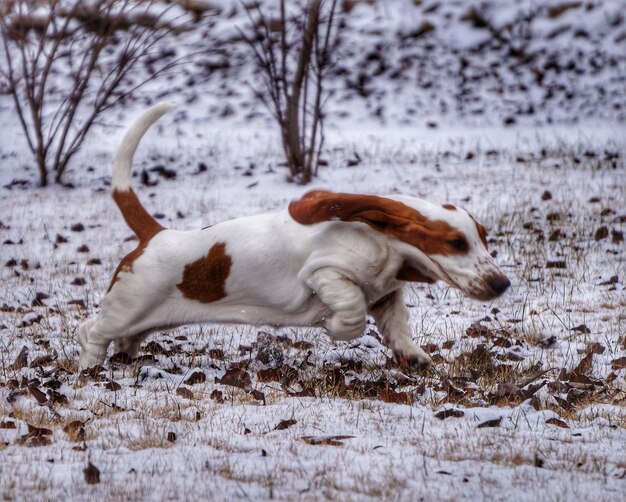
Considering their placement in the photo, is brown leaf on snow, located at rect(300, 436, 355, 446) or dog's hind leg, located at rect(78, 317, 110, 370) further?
dog's hind leg, located at rect(78, 317, 110, 370)

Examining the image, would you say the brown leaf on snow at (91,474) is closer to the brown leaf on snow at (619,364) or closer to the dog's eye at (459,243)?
the dog's eye at (459,243)

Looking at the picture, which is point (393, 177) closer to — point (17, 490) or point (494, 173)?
point (494, 173)

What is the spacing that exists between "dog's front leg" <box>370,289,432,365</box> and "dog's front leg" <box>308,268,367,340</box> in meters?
0.31

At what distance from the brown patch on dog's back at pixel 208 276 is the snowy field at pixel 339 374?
390mm

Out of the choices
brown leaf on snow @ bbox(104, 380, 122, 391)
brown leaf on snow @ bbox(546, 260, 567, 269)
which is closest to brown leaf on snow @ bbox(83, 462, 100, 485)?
brown leaf on snow @ bbox(104, 380, 122, 391)

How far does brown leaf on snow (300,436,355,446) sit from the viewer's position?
10.4 feet

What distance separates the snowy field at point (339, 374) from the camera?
284 centimetres

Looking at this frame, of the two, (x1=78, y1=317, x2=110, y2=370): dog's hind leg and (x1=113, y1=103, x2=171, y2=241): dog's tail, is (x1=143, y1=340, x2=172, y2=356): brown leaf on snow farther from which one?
(x1=113, y1=103, x2=171, y2=241): dog's tail

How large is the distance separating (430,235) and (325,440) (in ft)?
3.73

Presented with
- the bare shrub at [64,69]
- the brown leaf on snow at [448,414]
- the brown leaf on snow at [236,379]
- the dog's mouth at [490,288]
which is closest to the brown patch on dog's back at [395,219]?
the dog's mouth at [490,288]

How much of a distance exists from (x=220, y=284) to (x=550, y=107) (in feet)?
34.9

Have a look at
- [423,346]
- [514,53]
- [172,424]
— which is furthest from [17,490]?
[514,53]

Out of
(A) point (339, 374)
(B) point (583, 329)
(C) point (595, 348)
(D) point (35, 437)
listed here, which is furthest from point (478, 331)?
(D) point (35, 437)

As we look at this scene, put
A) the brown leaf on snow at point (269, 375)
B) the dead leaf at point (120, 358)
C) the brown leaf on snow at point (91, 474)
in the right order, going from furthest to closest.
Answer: the dead leaf at point (120, 358), the brown leaf on snow at point (269, 375), the brown leaf on snow at point (91, 474)
